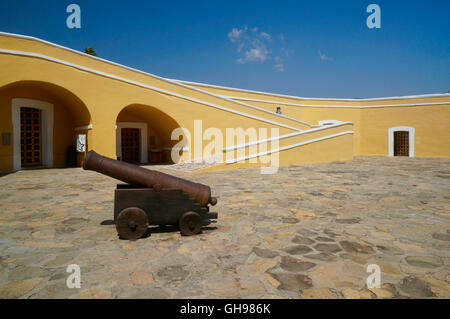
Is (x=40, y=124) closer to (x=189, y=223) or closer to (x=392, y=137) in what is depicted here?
(x=189, y=223)

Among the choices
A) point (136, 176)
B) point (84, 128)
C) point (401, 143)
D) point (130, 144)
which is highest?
point (84, 128)

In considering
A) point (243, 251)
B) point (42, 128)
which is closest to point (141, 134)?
point (42, 128)

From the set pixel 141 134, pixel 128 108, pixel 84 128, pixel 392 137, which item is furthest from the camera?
pixel 392 137

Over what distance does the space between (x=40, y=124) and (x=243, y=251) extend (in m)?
13.6

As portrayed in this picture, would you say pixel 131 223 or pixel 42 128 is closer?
pixel 131 223

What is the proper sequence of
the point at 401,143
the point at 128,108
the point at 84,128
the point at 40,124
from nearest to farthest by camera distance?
1. the point at 84,128
2. the point at 40,124
3. the point at 128,108
4. the point at 401,143

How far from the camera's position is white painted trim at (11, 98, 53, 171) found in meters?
12.0

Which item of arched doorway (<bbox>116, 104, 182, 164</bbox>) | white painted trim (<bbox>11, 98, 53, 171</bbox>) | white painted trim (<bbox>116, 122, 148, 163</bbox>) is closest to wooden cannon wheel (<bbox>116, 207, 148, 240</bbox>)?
white painted trim (<bbox>11, 98, 53, 171</bbox>)

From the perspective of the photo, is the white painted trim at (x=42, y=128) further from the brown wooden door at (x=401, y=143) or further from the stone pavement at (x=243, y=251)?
the brown wooden door at (x=401, y=143)

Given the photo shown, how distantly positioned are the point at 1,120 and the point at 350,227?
531 inches

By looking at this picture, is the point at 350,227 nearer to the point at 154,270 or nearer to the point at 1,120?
the point at 154,270

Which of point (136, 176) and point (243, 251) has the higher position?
point (136, 176)

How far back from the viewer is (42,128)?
43.7 ft
